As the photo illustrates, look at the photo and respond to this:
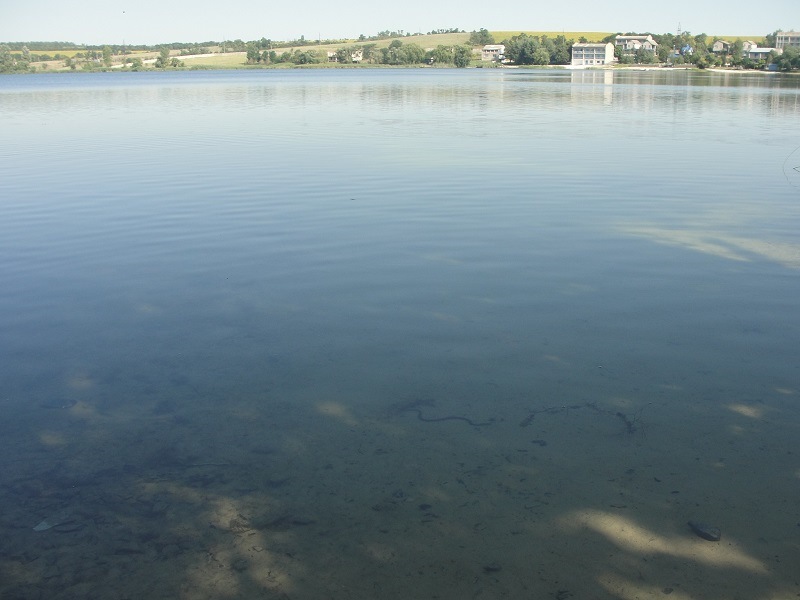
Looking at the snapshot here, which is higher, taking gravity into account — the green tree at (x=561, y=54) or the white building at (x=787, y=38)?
the white building at (x=787, y=38)

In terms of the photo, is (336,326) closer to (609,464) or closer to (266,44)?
(609,464)

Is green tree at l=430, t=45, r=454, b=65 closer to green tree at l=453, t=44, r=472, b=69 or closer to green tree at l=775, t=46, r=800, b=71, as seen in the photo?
green tree at l=453, t=44, r=472, b=69

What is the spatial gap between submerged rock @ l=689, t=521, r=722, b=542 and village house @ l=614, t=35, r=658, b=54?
180040mm

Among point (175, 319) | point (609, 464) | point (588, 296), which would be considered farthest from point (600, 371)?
point (175, 319)

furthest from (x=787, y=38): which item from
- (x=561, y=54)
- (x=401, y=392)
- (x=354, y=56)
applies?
(x=401, y=392)

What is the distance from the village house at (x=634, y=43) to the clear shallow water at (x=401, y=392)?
17340 cm

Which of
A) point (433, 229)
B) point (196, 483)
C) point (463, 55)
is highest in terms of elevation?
point (463, 55)

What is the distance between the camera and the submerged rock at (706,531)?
13.4 feet

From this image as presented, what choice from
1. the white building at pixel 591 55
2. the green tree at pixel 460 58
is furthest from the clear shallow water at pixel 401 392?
the white building at pixel 591 55

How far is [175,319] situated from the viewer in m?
7.66

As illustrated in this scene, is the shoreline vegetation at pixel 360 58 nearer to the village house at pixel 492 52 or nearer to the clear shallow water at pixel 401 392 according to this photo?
the village house at pixel 492 52

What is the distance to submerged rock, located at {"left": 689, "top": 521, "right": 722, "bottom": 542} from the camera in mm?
4086

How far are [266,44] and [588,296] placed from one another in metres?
198

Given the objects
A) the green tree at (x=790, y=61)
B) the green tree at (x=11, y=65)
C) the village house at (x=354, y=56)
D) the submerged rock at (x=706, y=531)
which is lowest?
the submerged rock at (x=706, y=531)
